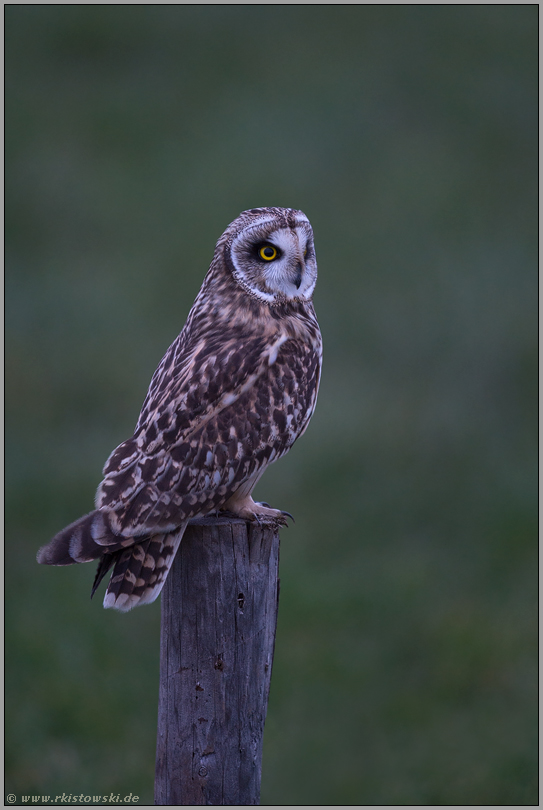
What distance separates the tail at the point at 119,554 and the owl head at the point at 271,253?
44.8 inches

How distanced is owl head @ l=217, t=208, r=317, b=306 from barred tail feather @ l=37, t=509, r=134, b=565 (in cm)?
Answer: 123

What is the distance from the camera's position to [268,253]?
11.9 feet

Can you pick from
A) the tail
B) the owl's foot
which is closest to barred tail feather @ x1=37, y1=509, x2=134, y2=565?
the tail

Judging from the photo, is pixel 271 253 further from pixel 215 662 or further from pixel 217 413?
pixel 215 662

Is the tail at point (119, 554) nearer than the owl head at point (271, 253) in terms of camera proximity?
Yes

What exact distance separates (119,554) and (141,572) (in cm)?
14

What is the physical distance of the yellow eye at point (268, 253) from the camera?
3.63 metres

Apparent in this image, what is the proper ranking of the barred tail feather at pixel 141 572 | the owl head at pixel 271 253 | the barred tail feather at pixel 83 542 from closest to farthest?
the barred tail feather at pixel 83 542 → the barred tail feather at pixel 141 572 → the owl head at pixel 271 253

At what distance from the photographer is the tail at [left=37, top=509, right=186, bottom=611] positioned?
10.00 feet

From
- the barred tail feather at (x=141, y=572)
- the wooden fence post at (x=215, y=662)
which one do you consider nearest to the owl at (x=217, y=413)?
the barred tail feather at (x=141, y=572)

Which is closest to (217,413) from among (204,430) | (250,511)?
(204,430)

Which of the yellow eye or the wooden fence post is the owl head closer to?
the yellow eye

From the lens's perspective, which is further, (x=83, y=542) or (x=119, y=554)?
(x=119, y=554)

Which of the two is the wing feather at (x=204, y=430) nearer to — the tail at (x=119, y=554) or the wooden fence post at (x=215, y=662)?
the tail at (x=119, y=554)
